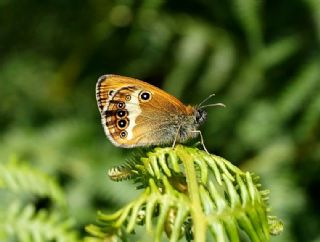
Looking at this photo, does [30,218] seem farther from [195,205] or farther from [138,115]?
[195,205]

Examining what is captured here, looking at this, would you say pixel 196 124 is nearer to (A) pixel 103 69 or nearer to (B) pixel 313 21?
(B) pixel 313 21

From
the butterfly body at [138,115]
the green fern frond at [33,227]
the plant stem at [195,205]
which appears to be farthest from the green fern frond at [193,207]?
the green fern frond at [33,227]

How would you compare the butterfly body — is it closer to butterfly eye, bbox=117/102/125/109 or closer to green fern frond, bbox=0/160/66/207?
butterfly eye, bbox=117/102/125/109

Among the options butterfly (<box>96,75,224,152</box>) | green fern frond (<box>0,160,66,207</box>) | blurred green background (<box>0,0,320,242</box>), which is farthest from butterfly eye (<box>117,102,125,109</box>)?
blurred green background (<box>0,0,320,242</box>)

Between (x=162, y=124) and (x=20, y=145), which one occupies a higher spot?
(x=162, y=124)

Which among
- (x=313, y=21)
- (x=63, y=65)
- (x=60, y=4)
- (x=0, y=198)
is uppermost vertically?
(x=313, y=21)

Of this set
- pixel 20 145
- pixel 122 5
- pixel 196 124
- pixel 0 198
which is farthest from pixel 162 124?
pixel 122 5

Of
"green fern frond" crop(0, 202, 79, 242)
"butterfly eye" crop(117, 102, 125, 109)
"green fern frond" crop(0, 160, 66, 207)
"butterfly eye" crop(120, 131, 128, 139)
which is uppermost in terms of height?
"butterfly eye" crop(117, 102, 125, 109)
